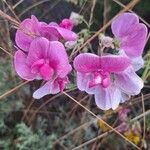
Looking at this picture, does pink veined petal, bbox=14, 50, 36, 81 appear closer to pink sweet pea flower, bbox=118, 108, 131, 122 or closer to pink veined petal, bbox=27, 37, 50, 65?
pink veined petal, bbox=27, 37, 50, 65

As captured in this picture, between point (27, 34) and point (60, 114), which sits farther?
point (60, 114)

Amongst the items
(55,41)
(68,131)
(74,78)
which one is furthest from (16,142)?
(55,41)

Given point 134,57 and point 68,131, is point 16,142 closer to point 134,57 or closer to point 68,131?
point 68,131

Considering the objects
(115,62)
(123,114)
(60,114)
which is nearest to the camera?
(115,62)

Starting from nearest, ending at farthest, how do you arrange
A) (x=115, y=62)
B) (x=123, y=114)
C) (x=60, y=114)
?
(x=115, y=62) → (x=123, y=114) → (x=60, y=114)

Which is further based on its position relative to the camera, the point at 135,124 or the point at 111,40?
the point at 135,124

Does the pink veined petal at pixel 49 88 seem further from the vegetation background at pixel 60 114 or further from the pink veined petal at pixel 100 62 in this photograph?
the vegetation background at pixel 60 114

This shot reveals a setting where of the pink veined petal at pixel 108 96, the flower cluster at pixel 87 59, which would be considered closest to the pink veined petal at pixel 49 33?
the flower cluster at pixel 87 59

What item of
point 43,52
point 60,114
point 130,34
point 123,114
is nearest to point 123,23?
point 130,34

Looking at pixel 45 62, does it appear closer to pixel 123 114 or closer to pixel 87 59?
pixel 87 59
